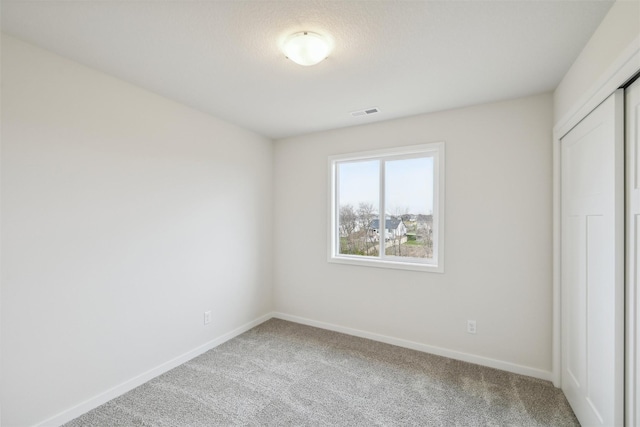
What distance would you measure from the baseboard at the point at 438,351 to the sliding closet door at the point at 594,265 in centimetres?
27

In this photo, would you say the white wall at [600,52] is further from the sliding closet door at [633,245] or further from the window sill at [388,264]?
the window sill at [388,264]

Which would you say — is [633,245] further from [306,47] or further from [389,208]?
[389,208]

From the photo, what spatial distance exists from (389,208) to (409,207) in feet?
0.76

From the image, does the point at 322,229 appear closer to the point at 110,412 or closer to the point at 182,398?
the point at 182,398

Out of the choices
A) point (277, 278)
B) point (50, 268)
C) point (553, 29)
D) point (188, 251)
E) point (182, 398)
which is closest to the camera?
point (553, 29)

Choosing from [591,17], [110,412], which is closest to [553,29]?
[591,17]

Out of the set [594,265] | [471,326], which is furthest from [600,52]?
[471,326]

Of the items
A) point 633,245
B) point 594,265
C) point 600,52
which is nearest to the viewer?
point 633,245

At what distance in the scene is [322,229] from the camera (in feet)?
11.9

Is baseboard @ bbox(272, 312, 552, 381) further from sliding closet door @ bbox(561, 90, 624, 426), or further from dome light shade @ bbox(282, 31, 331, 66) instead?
dome light shade @ bbox(282, 31, 331, 66)

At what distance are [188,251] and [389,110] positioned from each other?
2420 millimetres

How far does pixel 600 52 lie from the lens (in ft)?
5.20

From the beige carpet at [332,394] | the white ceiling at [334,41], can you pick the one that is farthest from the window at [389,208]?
the beige carpet at [332,394]

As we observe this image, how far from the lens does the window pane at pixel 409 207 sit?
10.1 feet
